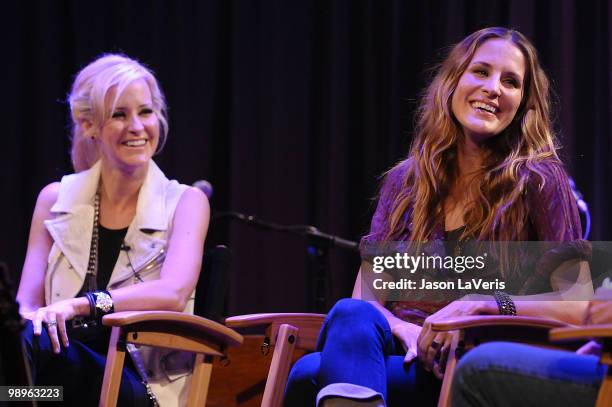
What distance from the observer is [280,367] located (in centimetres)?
234

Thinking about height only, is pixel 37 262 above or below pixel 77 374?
above

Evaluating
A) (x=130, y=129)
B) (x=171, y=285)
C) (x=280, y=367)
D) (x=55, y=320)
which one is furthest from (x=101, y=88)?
(x=280, y=367)

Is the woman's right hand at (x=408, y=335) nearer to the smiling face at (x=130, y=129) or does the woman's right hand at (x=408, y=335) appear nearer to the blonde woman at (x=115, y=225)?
the blonde woman at (x=115, y=225)

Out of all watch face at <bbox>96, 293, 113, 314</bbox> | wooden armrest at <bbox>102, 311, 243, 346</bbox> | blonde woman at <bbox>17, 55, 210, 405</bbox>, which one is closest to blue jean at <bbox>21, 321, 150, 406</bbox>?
blonde woman at <bbox>17, 55, 210, 405</bbox>

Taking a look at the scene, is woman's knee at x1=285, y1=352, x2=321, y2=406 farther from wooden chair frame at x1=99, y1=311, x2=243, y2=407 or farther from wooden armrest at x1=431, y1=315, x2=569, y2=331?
wooden armrest at x1=431, y1=315, x2=569, y2=331

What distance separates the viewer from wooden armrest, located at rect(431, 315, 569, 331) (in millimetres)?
1860

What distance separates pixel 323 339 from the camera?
2148 millimetres

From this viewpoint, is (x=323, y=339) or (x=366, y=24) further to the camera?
(x=366, y=24)

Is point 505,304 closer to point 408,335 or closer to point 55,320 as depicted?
point 408,335

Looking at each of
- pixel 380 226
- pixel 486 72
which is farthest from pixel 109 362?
pixel 486 72

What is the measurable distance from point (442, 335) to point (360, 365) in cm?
22

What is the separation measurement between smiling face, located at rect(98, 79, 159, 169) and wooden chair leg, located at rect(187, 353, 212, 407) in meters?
0.78

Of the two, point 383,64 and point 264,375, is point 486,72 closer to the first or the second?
point 264,375

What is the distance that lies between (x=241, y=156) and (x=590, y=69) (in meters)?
1.68
